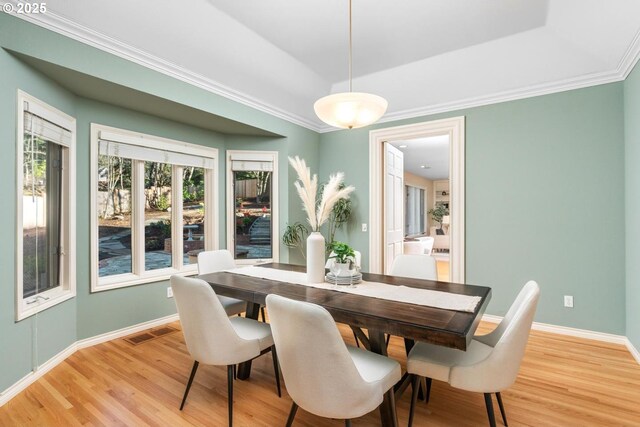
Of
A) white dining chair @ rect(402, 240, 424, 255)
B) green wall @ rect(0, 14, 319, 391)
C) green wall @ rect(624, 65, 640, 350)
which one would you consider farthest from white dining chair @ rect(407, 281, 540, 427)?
white dining chair @ rect(402, 240, 424, 255)

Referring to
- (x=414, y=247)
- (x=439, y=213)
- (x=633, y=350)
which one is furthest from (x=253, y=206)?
(x=439, y=213)

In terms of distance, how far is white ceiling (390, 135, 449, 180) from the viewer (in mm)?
5816

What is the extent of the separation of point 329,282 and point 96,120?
263cm

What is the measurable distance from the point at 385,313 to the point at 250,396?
1183 millimetres

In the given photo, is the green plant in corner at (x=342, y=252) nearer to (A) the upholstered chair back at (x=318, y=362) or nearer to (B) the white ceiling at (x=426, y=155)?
(A) the upholstered chair back at (x=318, y=362)

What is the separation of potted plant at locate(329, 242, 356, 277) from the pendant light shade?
84 centimetres

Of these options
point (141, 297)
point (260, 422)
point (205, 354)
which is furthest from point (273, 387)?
point (141, 297)

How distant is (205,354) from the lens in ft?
6.01

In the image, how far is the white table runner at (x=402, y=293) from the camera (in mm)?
1769

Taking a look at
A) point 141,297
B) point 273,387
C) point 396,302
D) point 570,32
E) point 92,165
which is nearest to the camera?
point 396,302

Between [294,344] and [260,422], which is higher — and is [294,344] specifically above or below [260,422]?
above

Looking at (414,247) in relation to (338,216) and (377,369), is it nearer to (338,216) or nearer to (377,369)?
(338,216)

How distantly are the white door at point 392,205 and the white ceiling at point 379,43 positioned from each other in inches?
37.0

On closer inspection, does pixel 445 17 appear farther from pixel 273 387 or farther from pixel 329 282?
pixel 273 387
